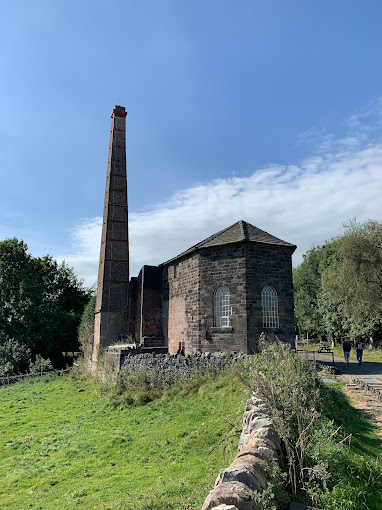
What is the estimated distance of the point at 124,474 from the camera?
7797 mm

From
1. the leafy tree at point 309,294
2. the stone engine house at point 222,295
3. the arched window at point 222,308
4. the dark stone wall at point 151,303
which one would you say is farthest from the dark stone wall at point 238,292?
the leafy tree at point 309,294

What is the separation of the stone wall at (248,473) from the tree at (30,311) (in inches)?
1295

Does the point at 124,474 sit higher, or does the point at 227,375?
the point at 227,375

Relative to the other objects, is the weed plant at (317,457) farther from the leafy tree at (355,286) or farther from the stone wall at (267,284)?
the leafy tree at (355,286)

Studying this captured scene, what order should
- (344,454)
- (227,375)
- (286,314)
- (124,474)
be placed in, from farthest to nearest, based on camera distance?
1. (286,314)
2. (227,375)
3. (124,474)
4. (344,454)

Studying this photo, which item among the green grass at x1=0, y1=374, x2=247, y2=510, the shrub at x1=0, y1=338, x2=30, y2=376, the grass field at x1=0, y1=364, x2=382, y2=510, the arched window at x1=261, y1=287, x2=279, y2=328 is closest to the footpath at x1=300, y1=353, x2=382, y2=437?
the grass field at x1=0, y1=364, x2=382, y2=510

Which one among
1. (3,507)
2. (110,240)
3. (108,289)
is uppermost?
(110,240)

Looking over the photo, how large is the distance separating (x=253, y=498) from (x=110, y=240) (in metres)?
23.7

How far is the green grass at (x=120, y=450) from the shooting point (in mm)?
6469

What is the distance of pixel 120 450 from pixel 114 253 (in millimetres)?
17467

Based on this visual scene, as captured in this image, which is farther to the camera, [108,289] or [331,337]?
[331,337]

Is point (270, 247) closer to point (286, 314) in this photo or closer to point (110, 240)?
point (286, 314)

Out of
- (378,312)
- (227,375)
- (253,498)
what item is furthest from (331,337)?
(253,498)

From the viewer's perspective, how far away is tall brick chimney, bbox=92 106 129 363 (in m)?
24.7
